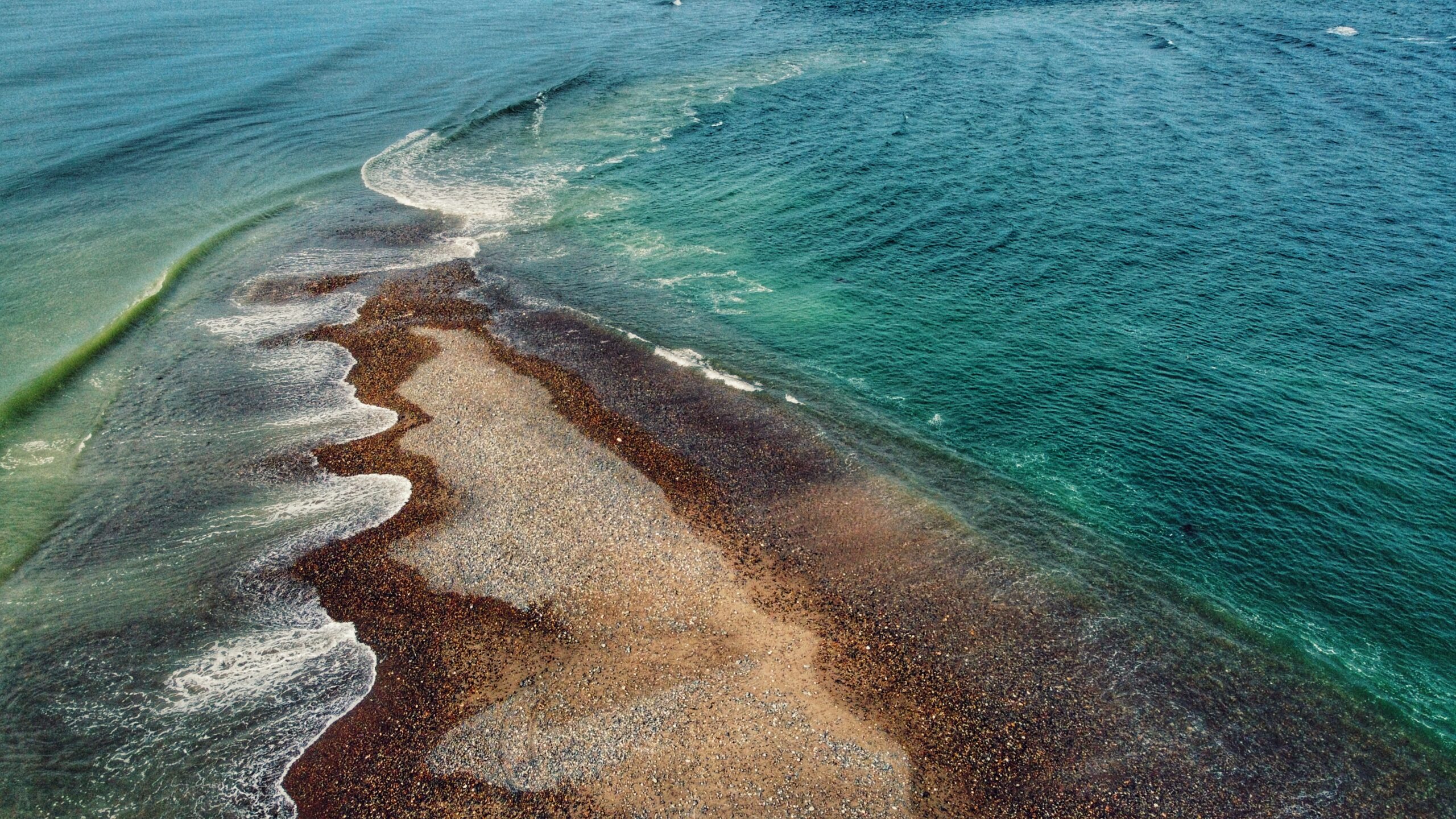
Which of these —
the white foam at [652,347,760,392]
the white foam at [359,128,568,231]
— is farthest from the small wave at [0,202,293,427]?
the white foam at [652,347,760,392]

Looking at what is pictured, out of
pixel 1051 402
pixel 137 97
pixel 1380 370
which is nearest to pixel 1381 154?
pixel 1380 370

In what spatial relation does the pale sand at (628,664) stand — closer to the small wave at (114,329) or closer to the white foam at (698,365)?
the white foam at (698,365)

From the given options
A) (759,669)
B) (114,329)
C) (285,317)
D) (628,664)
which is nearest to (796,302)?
(759,669)

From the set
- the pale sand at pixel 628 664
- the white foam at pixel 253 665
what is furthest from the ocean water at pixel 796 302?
the pale sand at pixel 628 664

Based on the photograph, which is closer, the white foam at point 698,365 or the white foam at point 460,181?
the white foam at point 698,365

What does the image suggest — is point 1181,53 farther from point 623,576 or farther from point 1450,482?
point 623,576

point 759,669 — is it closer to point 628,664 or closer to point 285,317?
point 628,664
